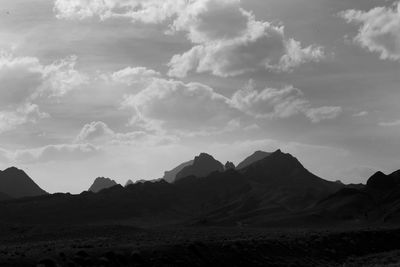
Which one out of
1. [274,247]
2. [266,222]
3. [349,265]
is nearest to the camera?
[349,265]

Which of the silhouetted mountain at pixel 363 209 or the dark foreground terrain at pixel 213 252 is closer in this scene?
the dark foreground terrain at pixel 213 252

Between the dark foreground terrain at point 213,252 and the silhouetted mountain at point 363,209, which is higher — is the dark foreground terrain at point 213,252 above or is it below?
below

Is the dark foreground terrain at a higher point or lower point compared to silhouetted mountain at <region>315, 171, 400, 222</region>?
lower

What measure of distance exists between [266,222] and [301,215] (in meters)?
13.2

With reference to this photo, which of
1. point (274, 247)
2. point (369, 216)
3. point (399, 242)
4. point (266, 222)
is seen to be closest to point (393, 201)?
point (369, 216)

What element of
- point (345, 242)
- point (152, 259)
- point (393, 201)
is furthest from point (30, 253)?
point (393, 201)

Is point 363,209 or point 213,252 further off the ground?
point 363,209

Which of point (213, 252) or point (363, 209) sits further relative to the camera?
point (363, 209)

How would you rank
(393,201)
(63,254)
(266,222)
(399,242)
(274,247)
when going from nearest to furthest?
(63,254)
(274,247)
(399,242)
(266,222)
(393,201)

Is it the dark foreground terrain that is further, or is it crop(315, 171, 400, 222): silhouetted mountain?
crop(315, 171, 400, 222): silhouetted mountain

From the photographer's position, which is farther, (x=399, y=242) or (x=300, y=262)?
(x=399, y=242)

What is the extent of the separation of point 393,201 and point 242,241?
13894 cm

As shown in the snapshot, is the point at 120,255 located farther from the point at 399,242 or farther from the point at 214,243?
the point at 399,242

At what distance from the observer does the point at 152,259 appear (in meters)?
51.3
